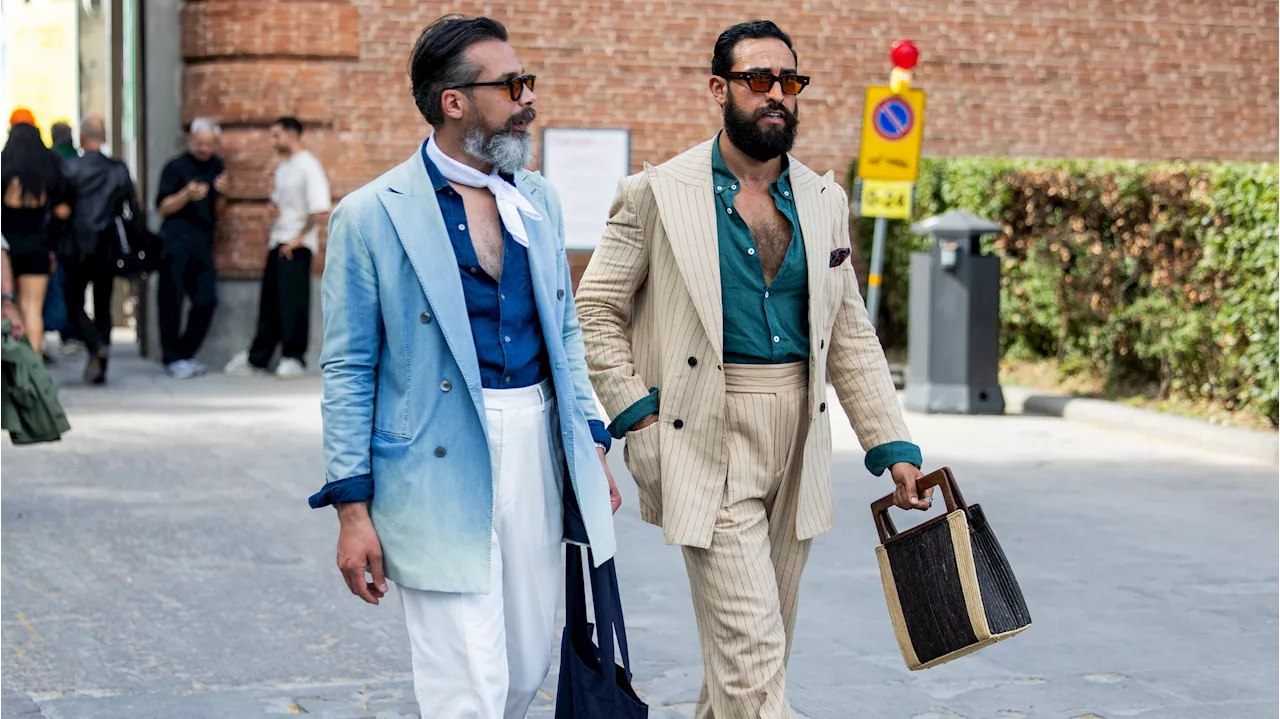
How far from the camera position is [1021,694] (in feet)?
18.5

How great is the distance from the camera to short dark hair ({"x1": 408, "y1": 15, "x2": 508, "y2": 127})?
3.90 metres

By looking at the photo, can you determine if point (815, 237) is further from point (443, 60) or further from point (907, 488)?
point (443, 60)

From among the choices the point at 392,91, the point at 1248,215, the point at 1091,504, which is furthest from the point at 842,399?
the point at 392,91

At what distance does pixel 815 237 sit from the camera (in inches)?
173

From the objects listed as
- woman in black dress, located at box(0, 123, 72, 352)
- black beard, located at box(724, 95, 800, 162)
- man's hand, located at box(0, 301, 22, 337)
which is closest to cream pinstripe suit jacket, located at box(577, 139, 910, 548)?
black beard, located at box(724, 95, 800, 162)

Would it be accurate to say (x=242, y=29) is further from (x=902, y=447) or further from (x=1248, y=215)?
(x=902, y=447)

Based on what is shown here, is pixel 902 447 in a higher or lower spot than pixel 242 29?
lower

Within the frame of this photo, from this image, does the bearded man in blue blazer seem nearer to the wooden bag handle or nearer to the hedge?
the wooden bag handle

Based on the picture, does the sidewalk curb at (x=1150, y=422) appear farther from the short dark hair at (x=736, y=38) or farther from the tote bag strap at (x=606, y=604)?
the tote bag strap at (x=606, y=604)

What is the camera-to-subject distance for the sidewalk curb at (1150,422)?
10.7 meters

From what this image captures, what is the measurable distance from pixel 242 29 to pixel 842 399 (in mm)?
11822

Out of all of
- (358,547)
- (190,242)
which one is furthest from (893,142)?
(358,547)

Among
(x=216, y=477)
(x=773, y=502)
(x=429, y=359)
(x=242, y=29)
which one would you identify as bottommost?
(x=216, y=477)

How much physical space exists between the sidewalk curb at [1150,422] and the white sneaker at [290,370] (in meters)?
5.43
